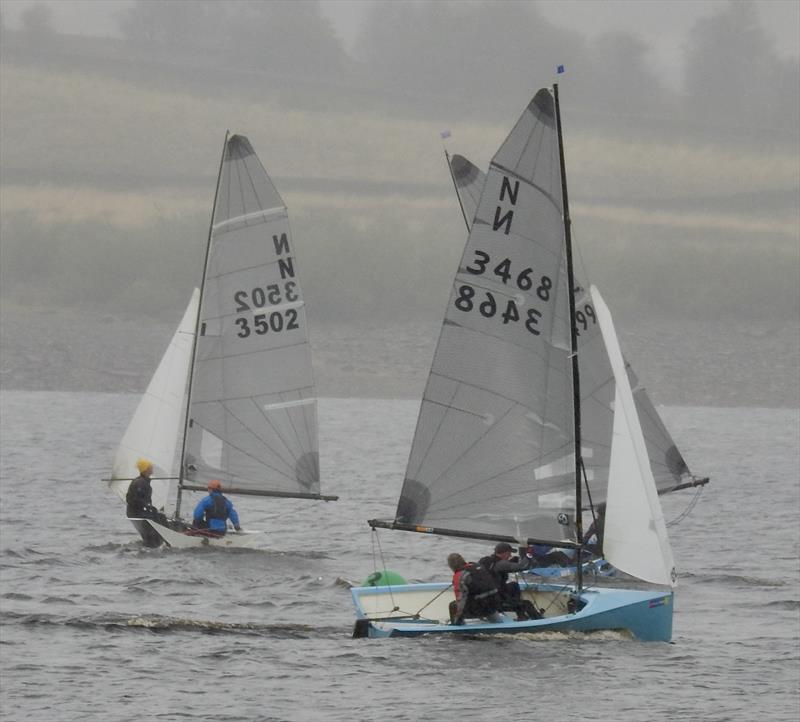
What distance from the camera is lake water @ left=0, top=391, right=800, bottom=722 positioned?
2148 cm

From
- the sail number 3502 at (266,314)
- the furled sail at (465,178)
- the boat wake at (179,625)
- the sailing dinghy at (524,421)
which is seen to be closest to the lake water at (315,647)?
the boat wake at (179,625)

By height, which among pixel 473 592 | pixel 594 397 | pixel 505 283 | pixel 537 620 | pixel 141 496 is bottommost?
pixel 537 620

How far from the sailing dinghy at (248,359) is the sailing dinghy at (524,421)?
41.9ft

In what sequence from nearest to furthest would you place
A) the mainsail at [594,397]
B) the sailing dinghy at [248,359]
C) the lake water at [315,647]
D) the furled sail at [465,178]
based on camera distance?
the lake water at [315,647] < the mainsail at [594,397] < the furled sail at [465,178] < the sailing dinghy at [248,359]

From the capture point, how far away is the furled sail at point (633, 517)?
2373 centimetres

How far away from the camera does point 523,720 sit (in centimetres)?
2059

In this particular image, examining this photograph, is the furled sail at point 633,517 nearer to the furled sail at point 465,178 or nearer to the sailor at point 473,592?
the sailor at point 473,592

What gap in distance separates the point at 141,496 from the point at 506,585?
1466 cm

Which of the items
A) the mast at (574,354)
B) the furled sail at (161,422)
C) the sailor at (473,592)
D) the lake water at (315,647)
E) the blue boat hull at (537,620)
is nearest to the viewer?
the lake water at (315,647)

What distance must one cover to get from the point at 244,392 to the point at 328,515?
22.6 metres

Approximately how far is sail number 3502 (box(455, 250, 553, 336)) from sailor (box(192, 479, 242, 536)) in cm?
1238

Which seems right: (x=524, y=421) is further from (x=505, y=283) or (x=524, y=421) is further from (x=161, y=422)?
(x=161, y=422)

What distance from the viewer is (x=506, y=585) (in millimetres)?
23359

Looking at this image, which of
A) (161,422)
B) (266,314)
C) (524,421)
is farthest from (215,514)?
(524,421)
